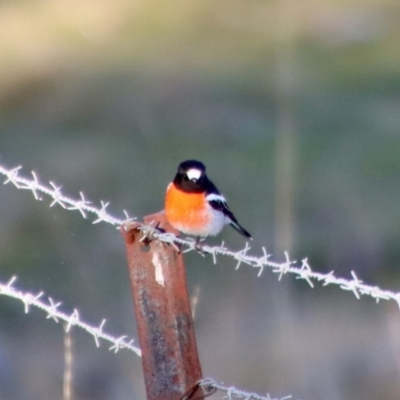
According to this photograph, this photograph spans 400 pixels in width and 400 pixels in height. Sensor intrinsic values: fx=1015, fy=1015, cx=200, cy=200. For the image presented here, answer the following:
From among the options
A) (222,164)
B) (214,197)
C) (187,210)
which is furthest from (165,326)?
(222,164)

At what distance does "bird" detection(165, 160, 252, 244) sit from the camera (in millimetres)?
5246

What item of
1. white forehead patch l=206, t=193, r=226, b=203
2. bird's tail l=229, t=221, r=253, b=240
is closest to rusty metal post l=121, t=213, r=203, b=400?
bird's tail l=229, t=221, r=253, b=240

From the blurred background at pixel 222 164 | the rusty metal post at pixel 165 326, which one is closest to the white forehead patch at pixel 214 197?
the rusty metal post at pixel 165 326

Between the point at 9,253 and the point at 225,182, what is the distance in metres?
3.64

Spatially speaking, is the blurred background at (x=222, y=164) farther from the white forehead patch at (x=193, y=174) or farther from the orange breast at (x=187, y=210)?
the white forehead patch at (x=193, y=174)

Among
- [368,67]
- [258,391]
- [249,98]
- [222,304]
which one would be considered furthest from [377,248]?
[368,67]

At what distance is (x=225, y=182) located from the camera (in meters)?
13.4

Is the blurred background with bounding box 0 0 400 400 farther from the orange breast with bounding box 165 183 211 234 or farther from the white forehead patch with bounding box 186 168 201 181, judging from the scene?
the white forehead patch with bounding box 186 168 201 181

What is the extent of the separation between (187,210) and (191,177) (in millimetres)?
173

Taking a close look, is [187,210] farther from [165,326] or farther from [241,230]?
[165,326]

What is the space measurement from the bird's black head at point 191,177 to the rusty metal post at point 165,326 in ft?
6.14

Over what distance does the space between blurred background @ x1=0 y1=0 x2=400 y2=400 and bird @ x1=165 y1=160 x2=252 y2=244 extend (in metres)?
2.13

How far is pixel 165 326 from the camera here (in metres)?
3.36

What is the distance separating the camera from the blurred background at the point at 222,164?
27.6 feet
